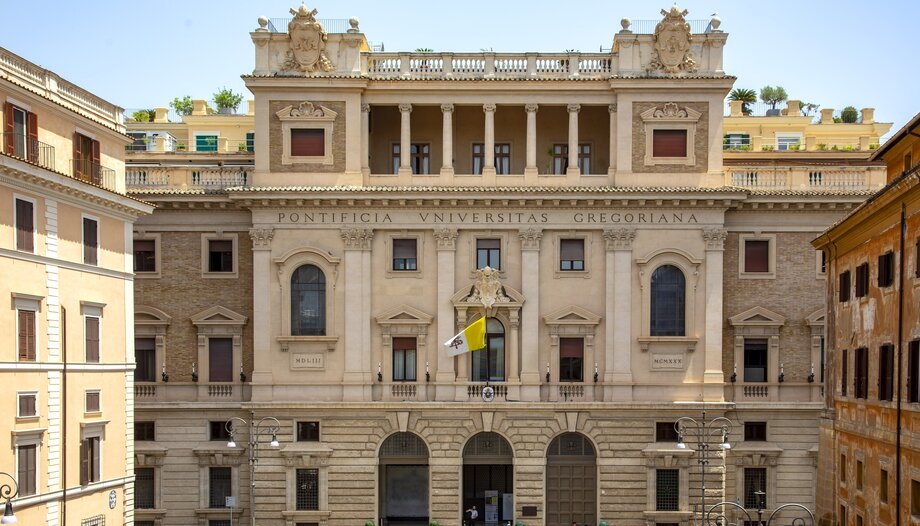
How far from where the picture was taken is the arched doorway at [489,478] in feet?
174

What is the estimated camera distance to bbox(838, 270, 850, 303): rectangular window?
38.6m

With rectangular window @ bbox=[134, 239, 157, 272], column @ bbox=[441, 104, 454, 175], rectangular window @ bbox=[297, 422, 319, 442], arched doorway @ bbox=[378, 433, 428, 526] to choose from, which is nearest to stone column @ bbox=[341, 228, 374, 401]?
rectangular window @ bbox=[297, 422, 319, 442]

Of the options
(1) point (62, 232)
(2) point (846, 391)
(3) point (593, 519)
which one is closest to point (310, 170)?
(1) point (62, 232)

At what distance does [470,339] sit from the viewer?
52.0 metres

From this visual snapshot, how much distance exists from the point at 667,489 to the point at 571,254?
11.2 metres

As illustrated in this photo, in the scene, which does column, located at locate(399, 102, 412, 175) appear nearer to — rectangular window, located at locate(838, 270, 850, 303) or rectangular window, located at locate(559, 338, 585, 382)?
rectangular window, located at locate(559, 338, 585, 382)

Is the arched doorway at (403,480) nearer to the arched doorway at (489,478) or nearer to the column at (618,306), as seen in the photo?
the arched doorway at (489,478)

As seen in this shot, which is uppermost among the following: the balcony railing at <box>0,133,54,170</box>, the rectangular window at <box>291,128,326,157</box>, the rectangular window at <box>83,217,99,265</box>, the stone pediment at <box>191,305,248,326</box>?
the rectangular window at <box>291,128,326,157</box>

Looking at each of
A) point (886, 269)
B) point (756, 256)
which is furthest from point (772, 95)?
point (886, 269)

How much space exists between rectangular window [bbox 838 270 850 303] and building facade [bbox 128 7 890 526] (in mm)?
13298

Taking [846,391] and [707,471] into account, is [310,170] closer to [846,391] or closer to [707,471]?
[707,471]

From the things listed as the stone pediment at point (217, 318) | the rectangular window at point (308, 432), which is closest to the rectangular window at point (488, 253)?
the rectangular window at point (308, 432)

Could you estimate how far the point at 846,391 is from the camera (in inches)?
1483

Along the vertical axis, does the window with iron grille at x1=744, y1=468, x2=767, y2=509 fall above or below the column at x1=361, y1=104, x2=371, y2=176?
below
